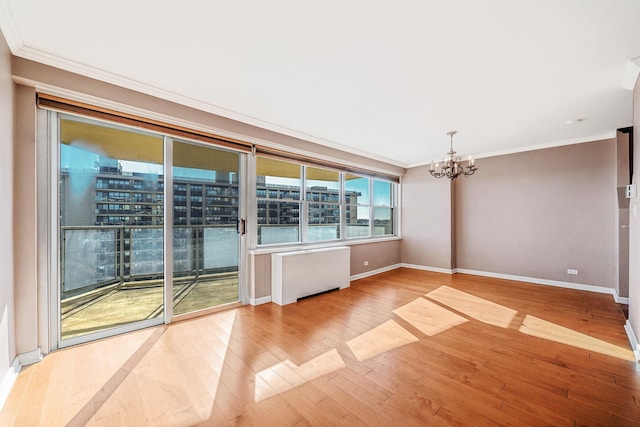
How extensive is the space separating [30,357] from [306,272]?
2961 mm

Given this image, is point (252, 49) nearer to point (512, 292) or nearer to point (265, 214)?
point (265, 214)

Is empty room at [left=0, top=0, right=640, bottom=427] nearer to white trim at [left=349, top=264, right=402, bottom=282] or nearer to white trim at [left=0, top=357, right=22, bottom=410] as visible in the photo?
white trim at [left=0, top=357, right=22, bottom=410]

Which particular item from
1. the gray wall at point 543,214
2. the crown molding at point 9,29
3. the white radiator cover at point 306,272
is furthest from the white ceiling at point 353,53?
the white radiator cover at point 306,272

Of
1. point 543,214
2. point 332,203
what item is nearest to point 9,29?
point 332,203

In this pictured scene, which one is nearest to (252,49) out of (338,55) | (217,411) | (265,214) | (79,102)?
(338,55)

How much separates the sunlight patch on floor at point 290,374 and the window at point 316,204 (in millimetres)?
2105

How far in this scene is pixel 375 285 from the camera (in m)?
4.91

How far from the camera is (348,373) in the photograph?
2135mm

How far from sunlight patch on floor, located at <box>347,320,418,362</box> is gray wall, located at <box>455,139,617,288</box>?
11.9 ft

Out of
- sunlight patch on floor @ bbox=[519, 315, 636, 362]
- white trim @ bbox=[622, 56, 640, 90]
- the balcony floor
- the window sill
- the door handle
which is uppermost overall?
white trim @ bbox=[622, 56, 640, 90]

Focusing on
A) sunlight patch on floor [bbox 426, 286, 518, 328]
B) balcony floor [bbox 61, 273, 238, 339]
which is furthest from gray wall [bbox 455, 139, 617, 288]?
balcony floor [bbox 61, 273, 238, 339]

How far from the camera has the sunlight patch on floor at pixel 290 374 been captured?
193cm

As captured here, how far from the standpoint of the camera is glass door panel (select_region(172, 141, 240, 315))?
3227 millimetres

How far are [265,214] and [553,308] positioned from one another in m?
4.32
